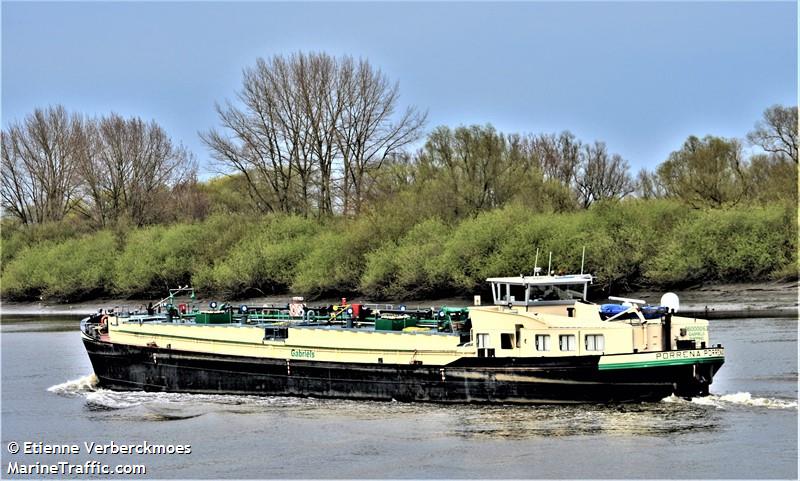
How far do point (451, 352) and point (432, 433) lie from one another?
4966 mm

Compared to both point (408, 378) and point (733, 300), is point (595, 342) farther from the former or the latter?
point (733, 300)

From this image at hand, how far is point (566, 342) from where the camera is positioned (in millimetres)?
38469

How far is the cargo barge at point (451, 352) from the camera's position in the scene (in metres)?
37.8

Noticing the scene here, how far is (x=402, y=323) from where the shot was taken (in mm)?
42531

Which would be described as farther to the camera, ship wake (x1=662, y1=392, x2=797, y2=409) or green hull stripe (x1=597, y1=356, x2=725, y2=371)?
green hull stripe (x1=597, y1=356, x2=725, y2=371)

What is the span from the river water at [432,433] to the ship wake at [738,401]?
2.4 inches

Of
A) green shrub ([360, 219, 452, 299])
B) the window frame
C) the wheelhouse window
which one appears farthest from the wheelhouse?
green shrub ([360, 219, 452, 299])

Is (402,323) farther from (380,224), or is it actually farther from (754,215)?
(380,224)

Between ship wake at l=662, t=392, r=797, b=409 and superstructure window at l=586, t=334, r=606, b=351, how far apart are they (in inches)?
104

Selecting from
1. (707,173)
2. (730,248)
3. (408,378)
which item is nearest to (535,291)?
(408,378)

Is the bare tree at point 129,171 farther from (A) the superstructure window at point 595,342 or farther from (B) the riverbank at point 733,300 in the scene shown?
(A) the superstructure window at point 595,342

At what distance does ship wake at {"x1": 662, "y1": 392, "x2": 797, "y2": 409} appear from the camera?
36844mm

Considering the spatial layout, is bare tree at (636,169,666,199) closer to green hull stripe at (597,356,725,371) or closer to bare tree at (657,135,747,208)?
bare tree at (657,135,747,208)

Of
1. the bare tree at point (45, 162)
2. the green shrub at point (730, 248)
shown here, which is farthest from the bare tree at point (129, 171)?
the green shrub at point (730, 248)
